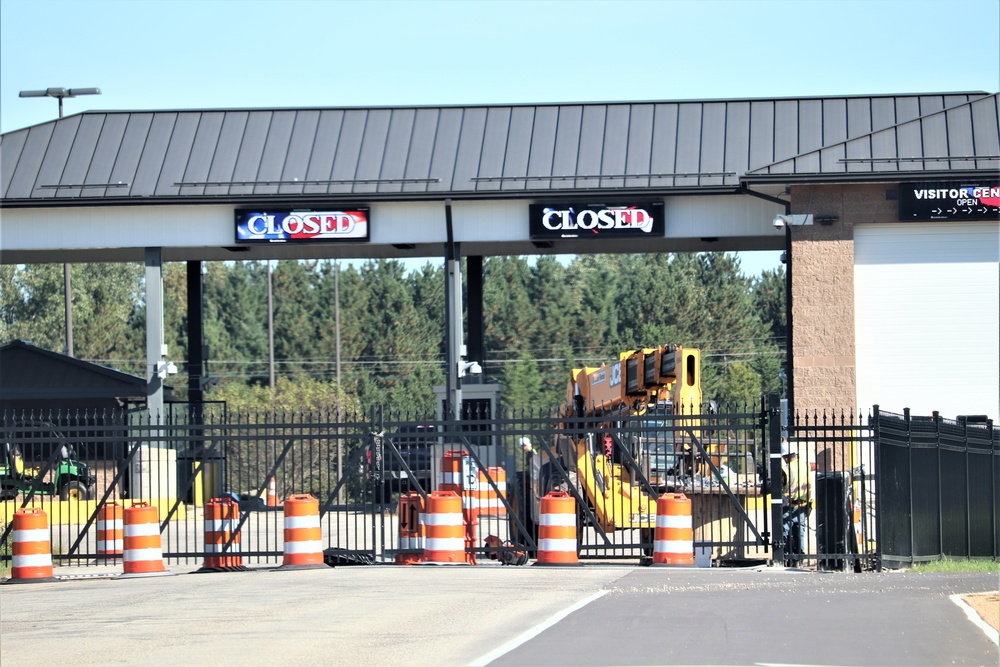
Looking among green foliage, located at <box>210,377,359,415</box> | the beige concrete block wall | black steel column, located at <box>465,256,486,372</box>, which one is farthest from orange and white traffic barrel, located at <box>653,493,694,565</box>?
green foliage, located at <box>210,377,359,415</box>

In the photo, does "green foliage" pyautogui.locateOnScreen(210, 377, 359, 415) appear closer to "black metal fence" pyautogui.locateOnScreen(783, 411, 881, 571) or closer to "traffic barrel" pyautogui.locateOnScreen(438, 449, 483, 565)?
"traffic barrel" pyautogui.locateOnScreen(438, 449, 483, 565)

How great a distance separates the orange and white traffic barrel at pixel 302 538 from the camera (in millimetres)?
18047

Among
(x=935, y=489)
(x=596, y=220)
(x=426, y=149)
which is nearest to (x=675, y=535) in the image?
(x=935, y=489)

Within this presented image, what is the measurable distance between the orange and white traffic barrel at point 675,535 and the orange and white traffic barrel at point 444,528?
2.63 m

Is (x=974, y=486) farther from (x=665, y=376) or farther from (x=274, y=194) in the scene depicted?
(x=274, y=194)

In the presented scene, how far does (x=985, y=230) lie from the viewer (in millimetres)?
27516

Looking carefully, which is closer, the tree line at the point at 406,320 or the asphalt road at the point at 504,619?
the asphalt road at the point at 504,619

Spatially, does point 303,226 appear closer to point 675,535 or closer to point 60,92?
point 60,92

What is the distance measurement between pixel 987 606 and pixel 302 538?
28.8 ft

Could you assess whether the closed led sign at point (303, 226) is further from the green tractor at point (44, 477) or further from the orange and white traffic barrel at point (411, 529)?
the orange and white traffic barrel at point (411, 529)

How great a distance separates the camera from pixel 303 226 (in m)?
32.3

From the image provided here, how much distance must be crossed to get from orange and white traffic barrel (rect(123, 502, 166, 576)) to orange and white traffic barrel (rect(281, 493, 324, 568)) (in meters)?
1.68

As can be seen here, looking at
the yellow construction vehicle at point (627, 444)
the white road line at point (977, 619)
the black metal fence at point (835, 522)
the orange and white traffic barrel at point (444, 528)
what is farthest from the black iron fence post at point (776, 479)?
the orange and white traffic barrel at point (444, 528)

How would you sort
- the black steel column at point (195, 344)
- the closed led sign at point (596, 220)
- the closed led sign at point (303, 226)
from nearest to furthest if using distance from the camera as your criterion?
1. the closed led sign at point (596, 220)
2. the closed led sign at point (303, 226)
3. the black steel column at point (195, 344)
